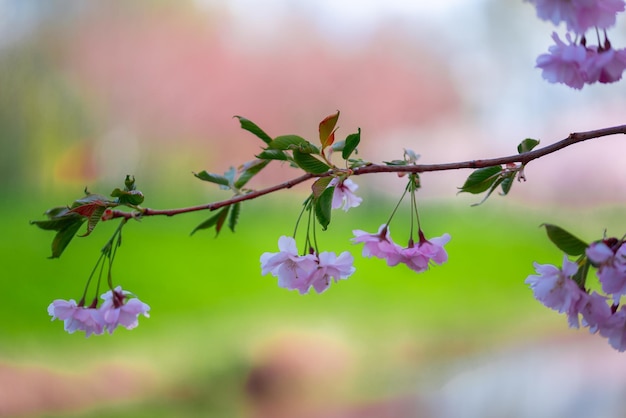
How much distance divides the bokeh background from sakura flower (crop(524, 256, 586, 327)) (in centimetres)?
134

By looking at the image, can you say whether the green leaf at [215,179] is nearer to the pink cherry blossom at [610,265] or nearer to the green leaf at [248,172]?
the green leaf at [248,172]

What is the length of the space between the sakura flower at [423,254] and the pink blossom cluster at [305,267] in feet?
0.14

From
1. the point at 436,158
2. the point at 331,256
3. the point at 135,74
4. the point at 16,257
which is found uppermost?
the point at 135,74

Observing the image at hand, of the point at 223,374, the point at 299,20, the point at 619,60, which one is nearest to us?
the point at 619,60

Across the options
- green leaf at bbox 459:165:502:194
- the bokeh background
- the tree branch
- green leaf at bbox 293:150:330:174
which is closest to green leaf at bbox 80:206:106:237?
the tree branch

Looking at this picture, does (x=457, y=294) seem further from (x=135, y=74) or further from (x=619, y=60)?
(x=619, y=60)

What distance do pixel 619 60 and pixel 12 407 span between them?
5.08 feet

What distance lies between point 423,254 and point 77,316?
0.75 ft

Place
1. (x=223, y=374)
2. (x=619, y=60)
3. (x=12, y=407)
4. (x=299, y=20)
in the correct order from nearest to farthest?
1. (x=619, y=60)
2. (x=12, y=407)
3. (x=223, y=374)
4. (x=299, y=20)

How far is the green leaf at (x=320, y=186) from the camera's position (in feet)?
1.31

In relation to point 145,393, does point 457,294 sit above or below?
above

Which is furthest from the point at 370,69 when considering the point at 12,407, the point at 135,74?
the point at 12,407

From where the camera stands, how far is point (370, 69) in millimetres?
1793

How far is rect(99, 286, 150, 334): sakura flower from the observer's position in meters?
0.43
